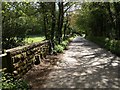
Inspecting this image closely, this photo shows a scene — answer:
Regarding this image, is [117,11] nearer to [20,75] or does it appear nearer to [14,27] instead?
[14,27]

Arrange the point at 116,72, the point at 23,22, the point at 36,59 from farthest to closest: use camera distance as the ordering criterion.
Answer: the point at 23,22 → the point at 36,59 → the point at 116,72

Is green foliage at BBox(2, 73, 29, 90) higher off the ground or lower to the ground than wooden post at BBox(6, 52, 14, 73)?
lower

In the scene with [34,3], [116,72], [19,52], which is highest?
[34,3]

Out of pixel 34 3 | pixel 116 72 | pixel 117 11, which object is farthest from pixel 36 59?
pixel 117 11

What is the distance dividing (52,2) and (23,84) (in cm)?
1421

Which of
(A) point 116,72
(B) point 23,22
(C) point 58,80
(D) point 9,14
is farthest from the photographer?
(B) point 23,22

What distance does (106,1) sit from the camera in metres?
25.8

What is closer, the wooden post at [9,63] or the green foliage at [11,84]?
the green foliage at [11,84]

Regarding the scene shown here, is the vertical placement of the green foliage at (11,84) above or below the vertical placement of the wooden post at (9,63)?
below

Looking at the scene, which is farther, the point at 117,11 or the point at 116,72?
the point at 117,11

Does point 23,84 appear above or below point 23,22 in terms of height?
below

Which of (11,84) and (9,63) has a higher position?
(9,63)

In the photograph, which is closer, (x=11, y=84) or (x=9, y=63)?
(x=11, y=84)

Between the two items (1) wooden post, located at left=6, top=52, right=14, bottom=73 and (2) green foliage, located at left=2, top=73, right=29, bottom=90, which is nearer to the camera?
(2) green foliage, located at left=2, top=73, right=29, bottom=90
